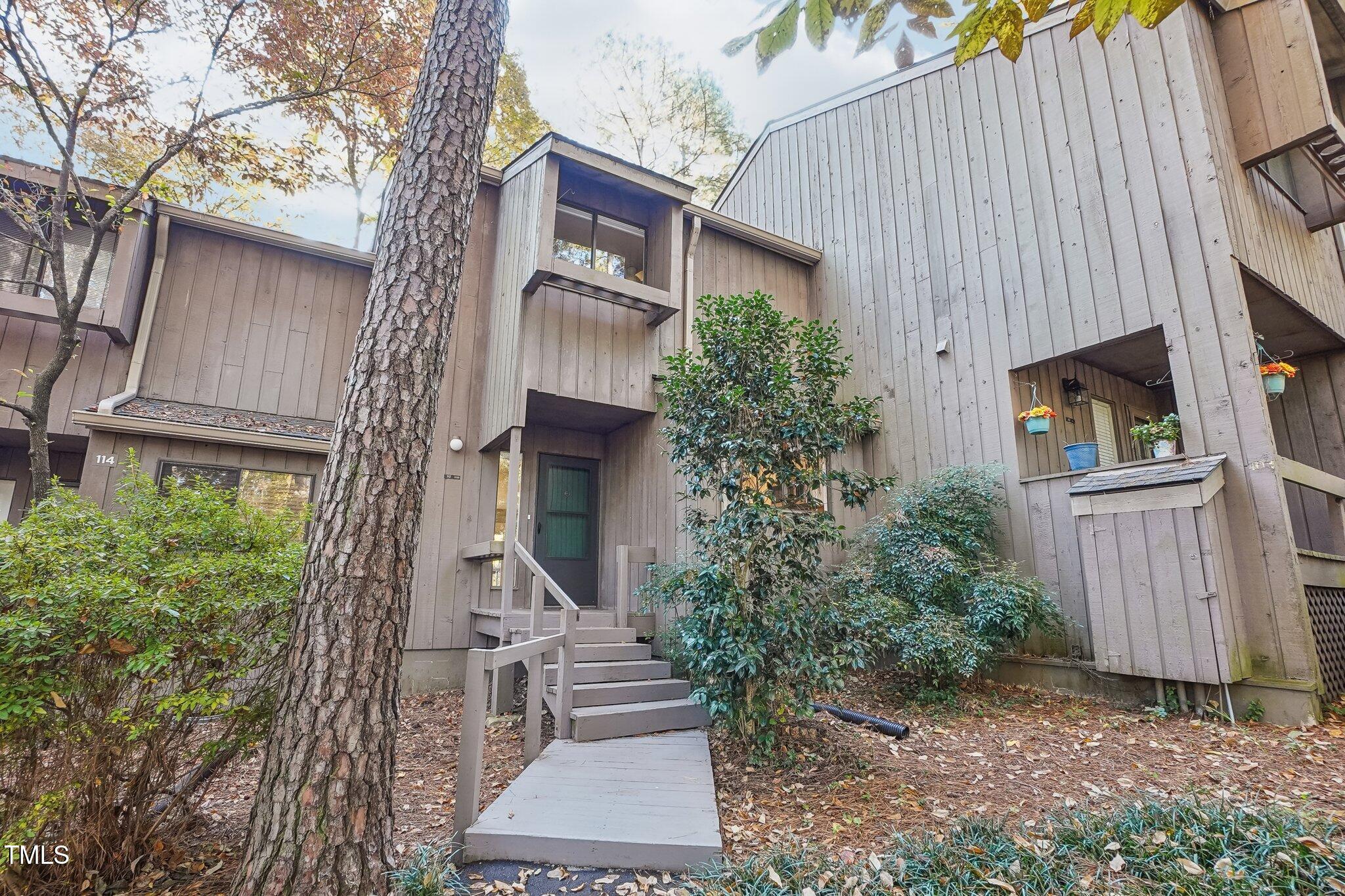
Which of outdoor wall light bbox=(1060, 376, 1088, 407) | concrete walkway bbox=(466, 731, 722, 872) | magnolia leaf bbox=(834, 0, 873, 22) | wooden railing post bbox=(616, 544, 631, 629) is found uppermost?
outdoor wall light bbox=(1060, 376, 1088, 407)

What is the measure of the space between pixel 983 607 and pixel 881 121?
6546 mm

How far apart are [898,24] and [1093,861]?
3129 mm

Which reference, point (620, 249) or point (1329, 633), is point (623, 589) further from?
point (1329, 633)

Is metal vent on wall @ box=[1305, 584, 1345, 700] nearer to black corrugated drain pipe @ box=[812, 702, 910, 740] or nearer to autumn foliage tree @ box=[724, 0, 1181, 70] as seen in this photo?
black corrugated drain pipe @ box=[812, 702, 910, 740]

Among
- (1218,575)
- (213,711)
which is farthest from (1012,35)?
(1218,575)

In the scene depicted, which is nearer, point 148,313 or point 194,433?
point 194,433

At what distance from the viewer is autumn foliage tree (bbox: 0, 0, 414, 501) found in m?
5.62

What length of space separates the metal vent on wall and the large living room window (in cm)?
867

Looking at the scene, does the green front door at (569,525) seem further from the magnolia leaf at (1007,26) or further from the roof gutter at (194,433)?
the magnolia leaf at (1007,26)

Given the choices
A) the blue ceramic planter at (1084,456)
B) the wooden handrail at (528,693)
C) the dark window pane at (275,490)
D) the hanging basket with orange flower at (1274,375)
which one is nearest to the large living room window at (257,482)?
the dark window pane at (275,490)

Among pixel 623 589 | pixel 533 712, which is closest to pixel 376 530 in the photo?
pixel 533 712

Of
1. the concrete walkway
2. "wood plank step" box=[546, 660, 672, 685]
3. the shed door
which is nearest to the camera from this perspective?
the concrete walkway

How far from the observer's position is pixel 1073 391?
23.3 feet

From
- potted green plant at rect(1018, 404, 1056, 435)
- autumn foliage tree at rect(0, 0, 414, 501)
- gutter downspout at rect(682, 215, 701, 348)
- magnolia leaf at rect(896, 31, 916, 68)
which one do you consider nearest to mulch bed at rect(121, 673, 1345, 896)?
potted green plant at rect(1018, 404, 1056, 435)
